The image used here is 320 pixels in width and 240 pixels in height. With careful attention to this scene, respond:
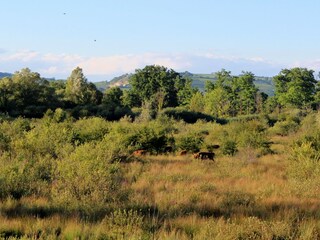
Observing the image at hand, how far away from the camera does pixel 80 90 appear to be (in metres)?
58.5

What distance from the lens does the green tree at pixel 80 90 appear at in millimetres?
57688

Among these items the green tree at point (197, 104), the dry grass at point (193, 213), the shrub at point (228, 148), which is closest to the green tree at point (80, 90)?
the green tree at point (197, 104)

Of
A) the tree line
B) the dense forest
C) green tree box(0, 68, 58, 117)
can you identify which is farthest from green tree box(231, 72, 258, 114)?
the dense forest

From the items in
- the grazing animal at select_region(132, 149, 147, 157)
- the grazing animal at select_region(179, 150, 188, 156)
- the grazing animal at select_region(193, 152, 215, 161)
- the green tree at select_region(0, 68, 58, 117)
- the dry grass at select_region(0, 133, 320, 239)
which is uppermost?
the green tree at select_region(0, 68, 58, 117)

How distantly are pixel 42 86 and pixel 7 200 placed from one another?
4762 centimetres

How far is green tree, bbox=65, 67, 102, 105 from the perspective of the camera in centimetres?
5769

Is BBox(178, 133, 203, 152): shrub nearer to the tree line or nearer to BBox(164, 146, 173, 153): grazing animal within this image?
BBox(164, 146, 173, 153): grazing animal

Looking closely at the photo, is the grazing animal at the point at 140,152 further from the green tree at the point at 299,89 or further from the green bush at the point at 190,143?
the green tree at the point at 299,89

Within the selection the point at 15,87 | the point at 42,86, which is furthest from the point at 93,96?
the point at 15,87

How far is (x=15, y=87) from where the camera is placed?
166ft

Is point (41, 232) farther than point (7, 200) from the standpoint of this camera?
No

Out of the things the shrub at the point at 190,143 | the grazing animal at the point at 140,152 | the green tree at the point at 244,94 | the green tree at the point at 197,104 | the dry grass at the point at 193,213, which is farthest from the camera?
the green tree at the point at 244,94

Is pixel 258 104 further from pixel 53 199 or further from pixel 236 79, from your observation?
pixel 53 199

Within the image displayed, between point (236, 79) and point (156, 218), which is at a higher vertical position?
point (236, 79)
